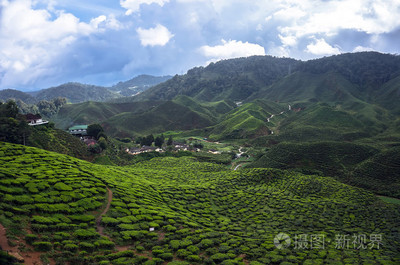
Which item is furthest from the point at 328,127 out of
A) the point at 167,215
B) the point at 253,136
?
the point at 167,215

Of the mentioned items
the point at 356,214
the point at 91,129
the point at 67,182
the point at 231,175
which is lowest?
the point at 356,214

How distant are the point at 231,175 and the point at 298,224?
27500mm

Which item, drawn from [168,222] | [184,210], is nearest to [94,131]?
[184,210]

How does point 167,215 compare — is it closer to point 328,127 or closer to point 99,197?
point 99,197

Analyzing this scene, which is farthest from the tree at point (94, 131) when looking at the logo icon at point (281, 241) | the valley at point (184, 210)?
the logo icon at point (281, 241)

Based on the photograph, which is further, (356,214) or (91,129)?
(91,129)

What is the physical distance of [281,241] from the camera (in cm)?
3084

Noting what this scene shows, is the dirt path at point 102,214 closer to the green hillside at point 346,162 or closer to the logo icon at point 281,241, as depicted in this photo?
the logo icon at point 281,241

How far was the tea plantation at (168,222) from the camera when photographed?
20734 millimetres

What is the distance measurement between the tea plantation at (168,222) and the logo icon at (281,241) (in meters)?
0.15

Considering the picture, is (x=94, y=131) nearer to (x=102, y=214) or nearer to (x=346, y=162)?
(x=102, y=214)

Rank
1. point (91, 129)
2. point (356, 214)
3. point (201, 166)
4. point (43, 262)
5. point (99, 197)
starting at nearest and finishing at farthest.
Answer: point (43, 262)
point (99, 197)
point (356, 214)
point (201, 166)
point (91, 129)

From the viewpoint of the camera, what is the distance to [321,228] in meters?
40.9

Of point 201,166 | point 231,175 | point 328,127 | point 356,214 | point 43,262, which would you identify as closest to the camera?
point 43,262
